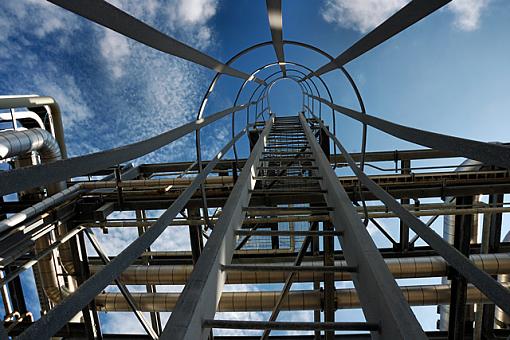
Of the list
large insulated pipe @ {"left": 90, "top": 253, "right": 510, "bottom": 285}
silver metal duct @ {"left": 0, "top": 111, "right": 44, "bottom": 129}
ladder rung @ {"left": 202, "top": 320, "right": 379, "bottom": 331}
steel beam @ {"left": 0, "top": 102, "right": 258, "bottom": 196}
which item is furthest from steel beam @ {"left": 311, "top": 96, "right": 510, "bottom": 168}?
silver metal duct @ {"left": 0, "top": 111, "right": 44, "bottom": 129}

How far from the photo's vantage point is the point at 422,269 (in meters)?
4.64

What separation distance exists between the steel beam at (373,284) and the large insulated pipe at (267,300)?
2.89m

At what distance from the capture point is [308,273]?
4.75 metres

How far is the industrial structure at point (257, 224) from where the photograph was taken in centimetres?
95

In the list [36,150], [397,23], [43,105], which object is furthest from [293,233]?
[43,105]

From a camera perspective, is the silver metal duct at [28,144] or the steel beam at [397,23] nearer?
the steel beam at [397,23]

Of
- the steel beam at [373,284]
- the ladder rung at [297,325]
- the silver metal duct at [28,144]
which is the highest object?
the silver metal duct at [28,144]

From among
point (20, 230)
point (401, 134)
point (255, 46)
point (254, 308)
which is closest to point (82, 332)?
point (20, 230)

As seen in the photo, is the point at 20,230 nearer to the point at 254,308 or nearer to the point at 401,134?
the point at 254,308

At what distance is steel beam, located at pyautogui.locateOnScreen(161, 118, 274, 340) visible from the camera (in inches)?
45.4

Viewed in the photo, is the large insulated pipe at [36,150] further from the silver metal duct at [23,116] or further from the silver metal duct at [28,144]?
the silver metal duct at [23,116]

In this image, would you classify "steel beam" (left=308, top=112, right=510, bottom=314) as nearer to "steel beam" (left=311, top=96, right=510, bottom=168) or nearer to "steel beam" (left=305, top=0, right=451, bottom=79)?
"steel beam" (left=311, top=96, right=510, bottom=168)

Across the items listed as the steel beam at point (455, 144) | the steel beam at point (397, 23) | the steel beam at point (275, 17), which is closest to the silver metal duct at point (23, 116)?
the steel beam at point (275, 17)

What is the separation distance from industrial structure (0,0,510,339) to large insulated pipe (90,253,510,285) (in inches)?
0.8
